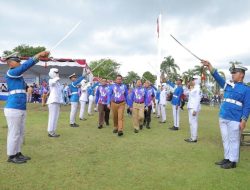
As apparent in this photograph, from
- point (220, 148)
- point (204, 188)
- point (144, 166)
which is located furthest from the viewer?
point (220, 148)

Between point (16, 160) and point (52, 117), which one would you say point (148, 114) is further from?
point (16, 160)

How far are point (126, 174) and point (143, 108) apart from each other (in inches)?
264

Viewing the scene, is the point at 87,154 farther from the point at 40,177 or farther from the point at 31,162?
the point at 40,177

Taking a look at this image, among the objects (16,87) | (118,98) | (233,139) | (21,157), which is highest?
(16,87)

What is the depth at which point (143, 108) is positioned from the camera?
13.1 meters

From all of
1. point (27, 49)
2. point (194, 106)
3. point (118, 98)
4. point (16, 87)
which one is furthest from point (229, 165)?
point (27, 49)

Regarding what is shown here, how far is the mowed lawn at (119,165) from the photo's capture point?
5.98 m

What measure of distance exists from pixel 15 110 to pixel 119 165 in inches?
105

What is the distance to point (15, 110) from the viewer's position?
7312mm

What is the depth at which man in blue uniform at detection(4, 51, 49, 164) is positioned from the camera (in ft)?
23.8

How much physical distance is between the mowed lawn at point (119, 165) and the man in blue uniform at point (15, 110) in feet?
1.03

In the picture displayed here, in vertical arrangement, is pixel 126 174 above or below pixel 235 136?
below

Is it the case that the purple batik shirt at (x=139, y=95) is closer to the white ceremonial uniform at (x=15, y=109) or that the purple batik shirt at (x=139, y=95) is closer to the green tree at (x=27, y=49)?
the white ceremonial uniform at (x=15, y=109)

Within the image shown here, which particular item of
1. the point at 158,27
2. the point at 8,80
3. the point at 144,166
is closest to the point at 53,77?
the point at 8,80
